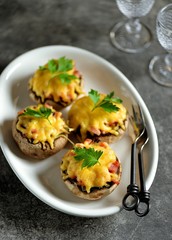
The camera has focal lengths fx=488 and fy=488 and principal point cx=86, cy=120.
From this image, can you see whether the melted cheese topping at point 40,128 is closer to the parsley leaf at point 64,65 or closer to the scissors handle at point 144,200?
the parsley leaf at point 64,65

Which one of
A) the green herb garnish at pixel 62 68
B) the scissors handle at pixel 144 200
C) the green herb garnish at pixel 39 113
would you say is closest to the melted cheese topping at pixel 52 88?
the green herb garnish at pixel 62 68

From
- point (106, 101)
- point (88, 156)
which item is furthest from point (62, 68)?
point (88, 156)

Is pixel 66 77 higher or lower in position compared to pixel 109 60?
higher

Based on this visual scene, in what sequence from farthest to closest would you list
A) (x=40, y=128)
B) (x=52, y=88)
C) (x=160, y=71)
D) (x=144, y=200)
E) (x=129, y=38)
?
1. (x=129, y=38)
2. (x=160, y=71)
3. (x=52, y=88)
4. (x=40, y=128)
5. (x=144, y=200)

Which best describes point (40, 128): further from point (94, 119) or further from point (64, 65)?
point (64, 65)

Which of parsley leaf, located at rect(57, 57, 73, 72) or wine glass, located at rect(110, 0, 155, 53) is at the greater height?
parsley leaf, located at rect(57, 57, 73, 72)

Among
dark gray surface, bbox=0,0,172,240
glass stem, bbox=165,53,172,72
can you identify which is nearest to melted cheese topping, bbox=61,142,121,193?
dark gray surface, bbox=0,0,172,240

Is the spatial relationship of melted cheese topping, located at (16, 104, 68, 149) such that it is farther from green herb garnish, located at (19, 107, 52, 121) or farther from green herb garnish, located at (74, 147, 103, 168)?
green herb garnish, located at (74, 147, 103, 168)
